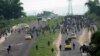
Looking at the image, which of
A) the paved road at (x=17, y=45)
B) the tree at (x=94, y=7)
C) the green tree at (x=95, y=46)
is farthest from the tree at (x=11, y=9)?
the green tree at (x=95, y=46)

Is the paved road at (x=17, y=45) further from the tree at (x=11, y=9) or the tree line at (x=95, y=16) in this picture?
the tree at (x=11, y=9)

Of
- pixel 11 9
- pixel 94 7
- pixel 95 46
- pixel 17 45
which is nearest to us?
pixel 95 46

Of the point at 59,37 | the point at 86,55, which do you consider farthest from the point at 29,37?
the point at 86,55

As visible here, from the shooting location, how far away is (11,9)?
436 ft

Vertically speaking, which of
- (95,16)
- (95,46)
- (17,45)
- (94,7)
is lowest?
(17,45)

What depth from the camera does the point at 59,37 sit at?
8062 cm

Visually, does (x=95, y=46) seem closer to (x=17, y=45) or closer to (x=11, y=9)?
(x=17, y=45)

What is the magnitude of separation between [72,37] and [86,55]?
27397 mm

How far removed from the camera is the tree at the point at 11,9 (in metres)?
130

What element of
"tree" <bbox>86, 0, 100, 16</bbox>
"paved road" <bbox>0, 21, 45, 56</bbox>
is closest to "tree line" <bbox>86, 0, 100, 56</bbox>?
"tree" <bbox>86, 0, 100, 16</bbox>

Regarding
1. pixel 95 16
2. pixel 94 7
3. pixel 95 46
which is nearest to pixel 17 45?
pixel 95 46

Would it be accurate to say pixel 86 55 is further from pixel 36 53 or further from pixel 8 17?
pixel 8 17

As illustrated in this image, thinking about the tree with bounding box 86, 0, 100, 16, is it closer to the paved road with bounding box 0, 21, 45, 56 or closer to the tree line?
the tree line

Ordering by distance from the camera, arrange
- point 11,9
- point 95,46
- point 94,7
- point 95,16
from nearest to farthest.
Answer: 1. point 95,46
2. point 95,16
3. point 94,7
4. point 11,9
